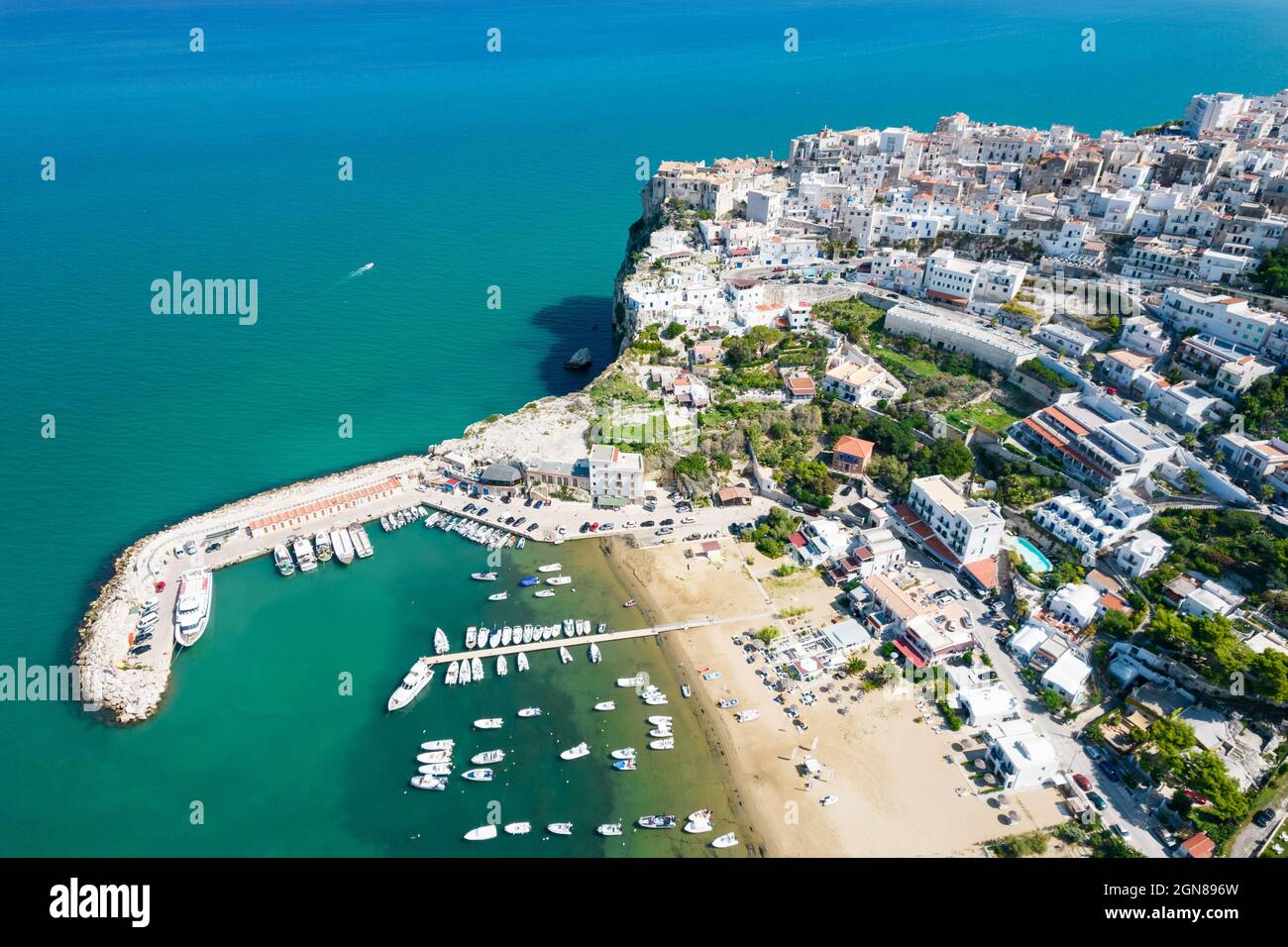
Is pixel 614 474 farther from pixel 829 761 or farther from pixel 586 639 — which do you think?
pixel 829 761

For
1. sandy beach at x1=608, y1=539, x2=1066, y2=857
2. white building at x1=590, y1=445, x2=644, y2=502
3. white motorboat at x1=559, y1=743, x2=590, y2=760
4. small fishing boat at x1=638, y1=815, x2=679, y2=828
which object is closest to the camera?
sandy beach at x1=608, y1=539, x2=1066, y2=857

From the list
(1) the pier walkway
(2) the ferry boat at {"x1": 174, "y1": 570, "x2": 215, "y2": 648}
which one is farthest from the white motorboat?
(2) the ferry boat at {"x1": 174, "y1": 570, "x2": 215, "y2": 648}

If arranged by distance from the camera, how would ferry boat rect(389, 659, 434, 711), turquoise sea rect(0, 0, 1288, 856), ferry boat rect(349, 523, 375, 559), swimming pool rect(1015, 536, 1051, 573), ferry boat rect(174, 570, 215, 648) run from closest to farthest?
turquoise sea rect(0, 0, 1288, 856) < ferry boat rect(389, 659, 434, 711) < ferry boat rect(174, 570, 215, 648) < swimming pool rect(1015, 536, 1051, 573) < ferry boat rect(349, 523, 375, 559)

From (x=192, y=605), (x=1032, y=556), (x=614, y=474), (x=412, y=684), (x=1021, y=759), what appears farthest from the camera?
(x=614, y=474)

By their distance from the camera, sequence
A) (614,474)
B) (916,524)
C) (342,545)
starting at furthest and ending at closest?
(614,474), (342,545), (916,524)

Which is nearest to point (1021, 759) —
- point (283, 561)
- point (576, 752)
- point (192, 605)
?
point (576, 752)

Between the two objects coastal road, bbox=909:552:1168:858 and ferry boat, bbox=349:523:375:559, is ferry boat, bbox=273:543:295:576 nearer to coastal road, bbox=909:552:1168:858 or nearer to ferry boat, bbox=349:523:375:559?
ferry boat, bbox=349:523:375:559
